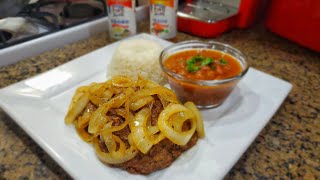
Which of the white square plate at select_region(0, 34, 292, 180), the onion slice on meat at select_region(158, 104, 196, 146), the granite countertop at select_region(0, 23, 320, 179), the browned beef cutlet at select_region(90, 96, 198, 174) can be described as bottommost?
the granite countertop at select_region(0, 23, 320, 179)

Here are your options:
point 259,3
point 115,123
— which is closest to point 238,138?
A: point 115,123

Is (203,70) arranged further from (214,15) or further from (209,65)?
(214,15)

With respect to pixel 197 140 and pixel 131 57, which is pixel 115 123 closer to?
pixel 197 140

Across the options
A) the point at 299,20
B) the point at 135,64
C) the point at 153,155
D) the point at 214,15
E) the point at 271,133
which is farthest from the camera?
the point at 214,15

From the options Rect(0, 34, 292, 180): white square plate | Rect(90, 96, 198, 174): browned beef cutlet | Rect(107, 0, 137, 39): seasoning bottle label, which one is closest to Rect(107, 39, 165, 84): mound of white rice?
Rect(0, 34, 292, 180): white square plate

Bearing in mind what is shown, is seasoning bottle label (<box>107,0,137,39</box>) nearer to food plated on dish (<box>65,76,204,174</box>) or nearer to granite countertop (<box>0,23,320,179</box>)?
granite countertop (<box>0,23,320,179</box>)

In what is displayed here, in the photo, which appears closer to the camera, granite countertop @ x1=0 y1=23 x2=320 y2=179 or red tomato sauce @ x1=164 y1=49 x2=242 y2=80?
granite countertop @ x1=0 y1=23 x2=320 y2=179

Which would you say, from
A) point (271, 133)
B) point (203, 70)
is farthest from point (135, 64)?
point (271, 133)
